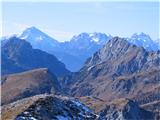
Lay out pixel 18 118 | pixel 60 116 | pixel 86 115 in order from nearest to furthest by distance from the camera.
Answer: pixel 18 118
pixel 60 116
pixel 86 115

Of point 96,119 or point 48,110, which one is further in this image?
point 96,119

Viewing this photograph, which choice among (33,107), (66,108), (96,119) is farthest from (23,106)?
(96,119)

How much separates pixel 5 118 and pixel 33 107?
272cm

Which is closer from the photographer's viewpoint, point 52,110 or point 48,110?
point 48,110

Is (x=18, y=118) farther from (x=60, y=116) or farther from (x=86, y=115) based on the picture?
(x=86, y=115)

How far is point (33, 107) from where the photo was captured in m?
42.1

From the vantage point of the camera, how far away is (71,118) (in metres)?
44.0

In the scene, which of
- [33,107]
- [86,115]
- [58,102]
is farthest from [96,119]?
[33,107]

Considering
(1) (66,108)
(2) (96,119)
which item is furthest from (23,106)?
(2) (96,119)

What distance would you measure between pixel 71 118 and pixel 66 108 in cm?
125

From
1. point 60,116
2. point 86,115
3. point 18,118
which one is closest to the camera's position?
point 18,118

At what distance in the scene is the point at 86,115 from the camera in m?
46.0

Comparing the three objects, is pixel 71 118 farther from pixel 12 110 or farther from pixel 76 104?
pixel 12 110

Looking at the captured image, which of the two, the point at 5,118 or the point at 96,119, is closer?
the point at 5,118
